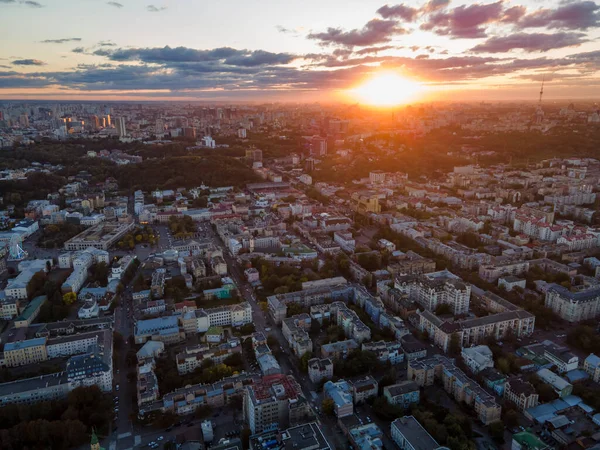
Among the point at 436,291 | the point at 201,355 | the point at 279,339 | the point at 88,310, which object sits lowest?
the point at 279,339

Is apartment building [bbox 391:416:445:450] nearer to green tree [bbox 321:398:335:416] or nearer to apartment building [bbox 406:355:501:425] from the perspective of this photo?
green tree [bbox 321:398:335:416]

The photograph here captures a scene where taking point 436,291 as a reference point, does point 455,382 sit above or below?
below

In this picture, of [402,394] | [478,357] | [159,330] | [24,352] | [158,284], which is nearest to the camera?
[402,394]

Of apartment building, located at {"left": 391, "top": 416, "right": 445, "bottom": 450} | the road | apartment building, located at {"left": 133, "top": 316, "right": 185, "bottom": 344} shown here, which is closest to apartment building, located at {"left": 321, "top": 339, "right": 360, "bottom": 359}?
the road

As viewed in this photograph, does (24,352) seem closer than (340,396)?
No

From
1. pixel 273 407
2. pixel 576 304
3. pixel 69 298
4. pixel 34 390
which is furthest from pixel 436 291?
pixel 69 298

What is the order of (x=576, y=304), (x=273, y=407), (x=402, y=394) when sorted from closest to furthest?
(x=273, y=407), (x=402, y=394), (x=576, y=304)

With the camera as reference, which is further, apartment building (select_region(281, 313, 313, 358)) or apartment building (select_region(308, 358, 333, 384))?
apartment building (select_region(281, 313, 313, 358))

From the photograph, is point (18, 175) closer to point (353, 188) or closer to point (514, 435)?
point (353, 188)

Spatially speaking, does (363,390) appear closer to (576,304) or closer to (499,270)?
(576,304)
